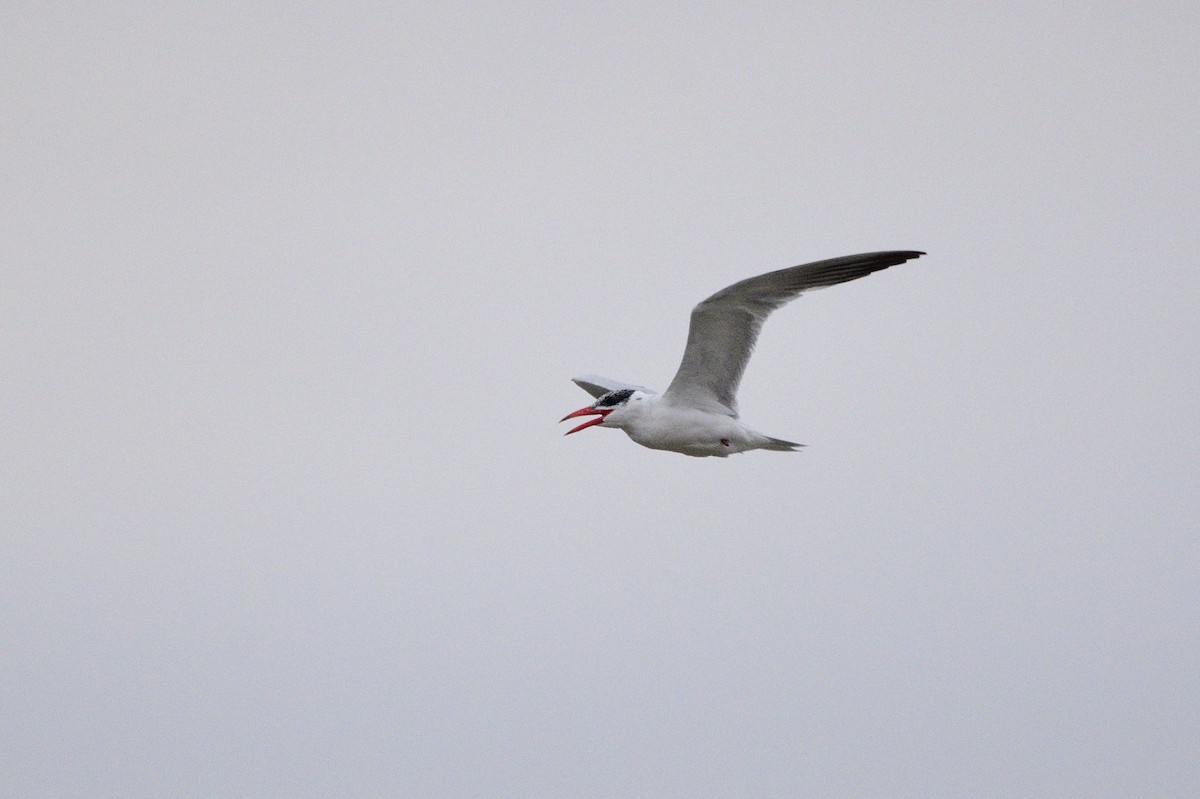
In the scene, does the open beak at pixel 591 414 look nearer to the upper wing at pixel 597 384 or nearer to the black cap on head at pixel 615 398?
the black cap on head at pixel 615 398

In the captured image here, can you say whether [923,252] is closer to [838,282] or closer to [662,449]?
[838,282]

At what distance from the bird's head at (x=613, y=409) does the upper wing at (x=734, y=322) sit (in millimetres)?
367

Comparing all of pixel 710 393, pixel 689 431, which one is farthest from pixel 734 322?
pixel 689 431

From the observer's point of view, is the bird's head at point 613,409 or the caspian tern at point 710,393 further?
the bird's head at point 613,409

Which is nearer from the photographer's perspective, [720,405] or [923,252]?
[923,252]

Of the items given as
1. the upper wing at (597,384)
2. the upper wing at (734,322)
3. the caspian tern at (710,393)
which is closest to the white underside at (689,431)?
the caspian tern at (710,393)

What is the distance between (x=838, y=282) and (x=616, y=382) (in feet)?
16.8

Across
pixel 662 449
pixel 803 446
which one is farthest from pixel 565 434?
pixel 803 446

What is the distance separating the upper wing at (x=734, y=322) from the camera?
42.3 ft

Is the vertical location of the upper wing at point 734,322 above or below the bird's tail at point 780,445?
above

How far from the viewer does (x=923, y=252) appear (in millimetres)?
12062

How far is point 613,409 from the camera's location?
14.3 meters

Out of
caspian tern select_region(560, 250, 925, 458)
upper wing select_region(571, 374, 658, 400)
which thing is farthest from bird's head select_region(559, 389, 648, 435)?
upper wing select_region(571, 374, 658, 400)

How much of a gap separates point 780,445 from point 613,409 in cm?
181
